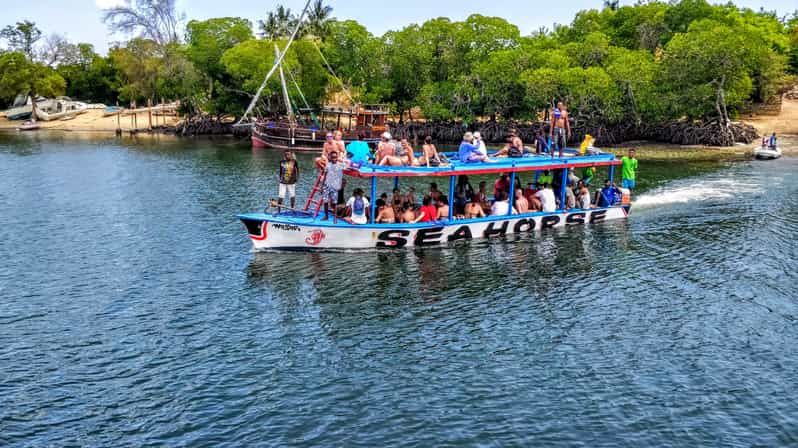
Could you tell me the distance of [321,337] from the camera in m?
19.1

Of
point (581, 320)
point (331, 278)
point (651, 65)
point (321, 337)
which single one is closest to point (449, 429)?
point (321, 337)

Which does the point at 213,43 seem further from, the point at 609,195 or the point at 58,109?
the point at 609,195

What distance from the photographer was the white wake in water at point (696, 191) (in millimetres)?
38594

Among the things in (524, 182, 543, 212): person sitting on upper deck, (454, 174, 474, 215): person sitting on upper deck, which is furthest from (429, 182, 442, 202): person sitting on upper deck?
(524, 182, 543, 212): person sitting on upper deck

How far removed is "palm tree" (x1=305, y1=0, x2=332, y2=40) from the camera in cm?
10275

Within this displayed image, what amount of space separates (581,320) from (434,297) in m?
4.60

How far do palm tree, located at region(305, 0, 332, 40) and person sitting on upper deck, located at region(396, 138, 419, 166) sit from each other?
78.1 metres

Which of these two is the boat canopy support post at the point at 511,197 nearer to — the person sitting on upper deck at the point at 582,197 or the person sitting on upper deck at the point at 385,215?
the person sitting on upper deck at the point at 582,197

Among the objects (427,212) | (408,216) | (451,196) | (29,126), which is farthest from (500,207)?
(29,126)

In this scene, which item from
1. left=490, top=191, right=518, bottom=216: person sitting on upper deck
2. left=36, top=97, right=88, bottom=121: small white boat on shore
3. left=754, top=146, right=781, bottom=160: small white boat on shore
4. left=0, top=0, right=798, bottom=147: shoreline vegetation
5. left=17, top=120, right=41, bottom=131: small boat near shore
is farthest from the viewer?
left=36, top=97, right=88, bottom=121: small white boat on shore

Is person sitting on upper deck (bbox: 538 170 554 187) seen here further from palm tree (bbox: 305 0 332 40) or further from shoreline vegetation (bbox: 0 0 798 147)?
palm tree (bbox: 305 0 332 40)

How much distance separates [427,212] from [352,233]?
10.5 feet

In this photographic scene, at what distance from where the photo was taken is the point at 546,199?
30.8 metres

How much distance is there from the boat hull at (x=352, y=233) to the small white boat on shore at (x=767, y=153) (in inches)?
1343
